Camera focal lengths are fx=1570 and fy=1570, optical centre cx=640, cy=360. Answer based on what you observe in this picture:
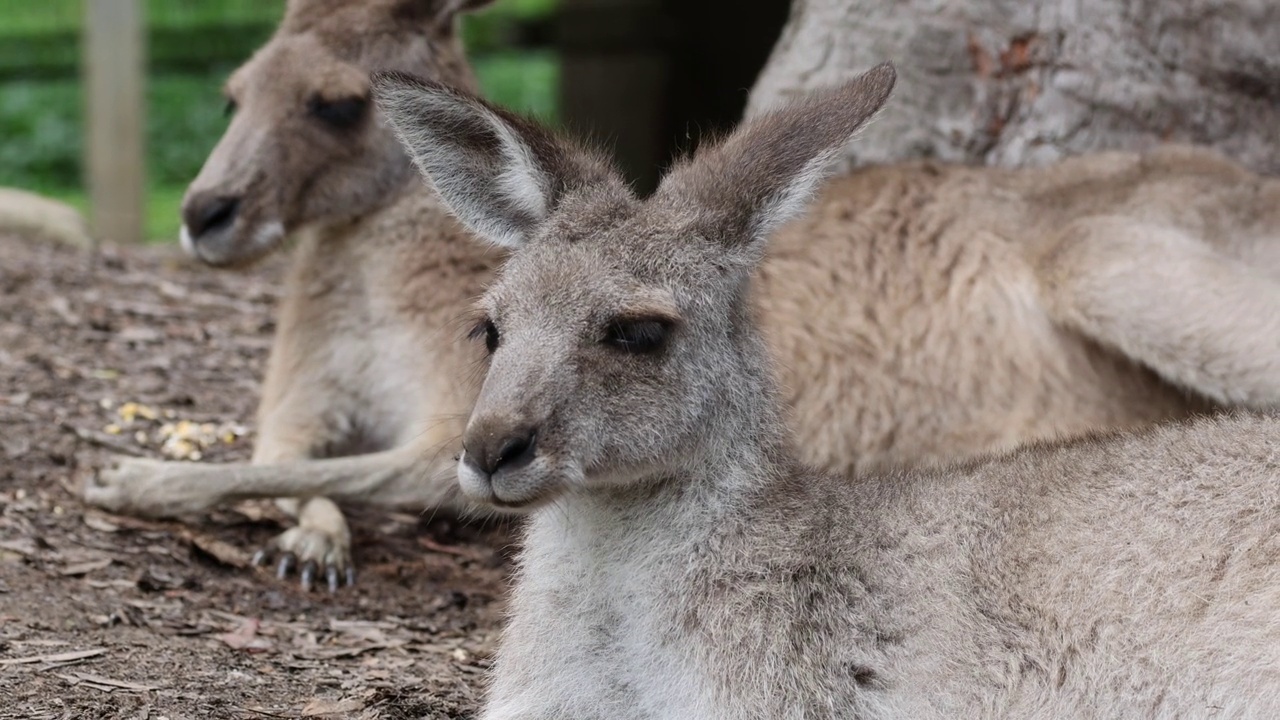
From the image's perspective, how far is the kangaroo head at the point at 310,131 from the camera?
6348mm

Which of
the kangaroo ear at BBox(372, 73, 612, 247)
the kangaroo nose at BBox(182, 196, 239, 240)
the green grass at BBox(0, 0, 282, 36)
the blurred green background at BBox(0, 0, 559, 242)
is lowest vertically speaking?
the blurred green background at BBox(0, 0, 559, 242)

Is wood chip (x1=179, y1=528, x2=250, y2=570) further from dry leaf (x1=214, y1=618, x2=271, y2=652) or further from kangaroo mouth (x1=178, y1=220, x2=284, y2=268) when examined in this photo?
kangaroo mouth (x1=178, y1=220, x2=284, y2=268)

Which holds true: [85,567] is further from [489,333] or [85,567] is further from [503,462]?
[503,462]

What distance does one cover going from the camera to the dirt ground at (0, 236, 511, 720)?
15.1ft

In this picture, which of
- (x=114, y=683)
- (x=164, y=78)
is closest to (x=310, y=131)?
(x=114, y=683)

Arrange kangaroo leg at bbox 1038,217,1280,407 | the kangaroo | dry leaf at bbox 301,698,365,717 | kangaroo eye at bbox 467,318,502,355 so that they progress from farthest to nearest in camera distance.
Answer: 1. the kangaroo
2. kangaroo leg at bbox 1038,217,1280,407
3. dry leaf at bbox 301,698,365,717
4. kangaroo eye at bbox 467,318,502,355

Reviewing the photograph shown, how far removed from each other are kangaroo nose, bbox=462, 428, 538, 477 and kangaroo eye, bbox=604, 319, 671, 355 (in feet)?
1.16

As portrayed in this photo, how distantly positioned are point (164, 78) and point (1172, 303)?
1188cm

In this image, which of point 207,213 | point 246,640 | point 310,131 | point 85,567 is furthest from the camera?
point 310,131

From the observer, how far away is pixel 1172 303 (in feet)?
19.2

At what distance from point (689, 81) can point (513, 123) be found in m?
10.7

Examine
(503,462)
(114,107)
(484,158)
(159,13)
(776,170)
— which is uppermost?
(776,170)

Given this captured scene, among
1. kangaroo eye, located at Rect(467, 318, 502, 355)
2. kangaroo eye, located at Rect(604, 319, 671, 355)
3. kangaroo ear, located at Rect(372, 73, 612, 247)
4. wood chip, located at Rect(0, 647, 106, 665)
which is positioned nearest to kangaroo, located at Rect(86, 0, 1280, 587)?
wood chip, located at Rect(0, 647, 106, 665)

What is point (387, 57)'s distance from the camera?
6570 millimetres
